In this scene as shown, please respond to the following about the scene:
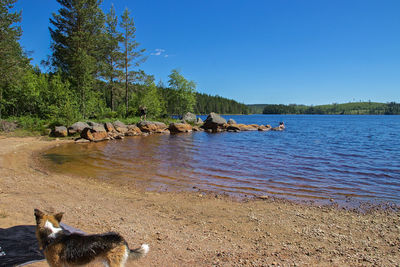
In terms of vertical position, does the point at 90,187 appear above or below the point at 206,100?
below

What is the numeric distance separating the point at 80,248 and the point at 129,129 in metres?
27.9

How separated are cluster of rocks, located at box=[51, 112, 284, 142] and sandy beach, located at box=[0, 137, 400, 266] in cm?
1478

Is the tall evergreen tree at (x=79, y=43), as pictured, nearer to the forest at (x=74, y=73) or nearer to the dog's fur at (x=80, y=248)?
the forest at (x=74, y=73)

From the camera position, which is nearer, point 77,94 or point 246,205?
point 246,205

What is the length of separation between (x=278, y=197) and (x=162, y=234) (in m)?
4.60

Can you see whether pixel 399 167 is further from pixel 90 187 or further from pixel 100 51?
pixel 100 51

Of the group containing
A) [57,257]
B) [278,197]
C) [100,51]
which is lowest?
[278,197]

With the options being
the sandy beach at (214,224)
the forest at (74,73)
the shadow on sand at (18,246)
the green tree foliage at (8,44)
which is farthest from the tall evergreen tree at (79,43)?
the shadow on sand at (18,246)

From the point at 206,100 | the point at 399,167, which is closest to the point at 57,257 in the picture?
the point at 399,167

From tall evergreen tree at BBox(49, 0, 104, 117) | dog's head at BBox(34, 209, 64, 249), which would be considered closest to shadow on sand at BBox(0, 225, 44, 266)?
dog's head at BBox(34, 209, 64, 249)

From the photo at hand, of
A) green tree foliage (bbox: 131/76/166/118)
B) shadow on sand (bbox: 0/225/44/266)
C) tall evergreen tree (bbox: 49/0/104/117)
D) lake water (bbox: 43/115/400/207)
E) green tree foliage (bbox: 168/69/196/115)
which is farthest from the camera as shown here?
green tree foliage (bbox: 168/69/196/115)

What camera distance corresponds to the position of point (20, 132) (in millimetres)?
21234

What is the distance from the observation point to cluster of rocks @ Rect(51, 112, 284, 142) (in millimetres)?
22078

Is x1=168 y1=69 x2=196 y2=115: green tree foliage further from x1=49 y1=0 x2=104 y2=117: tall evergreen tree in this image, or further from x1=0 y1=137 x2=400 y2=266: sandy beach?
x1=0 y1=137 x2=400 y2=266: sandy beach
